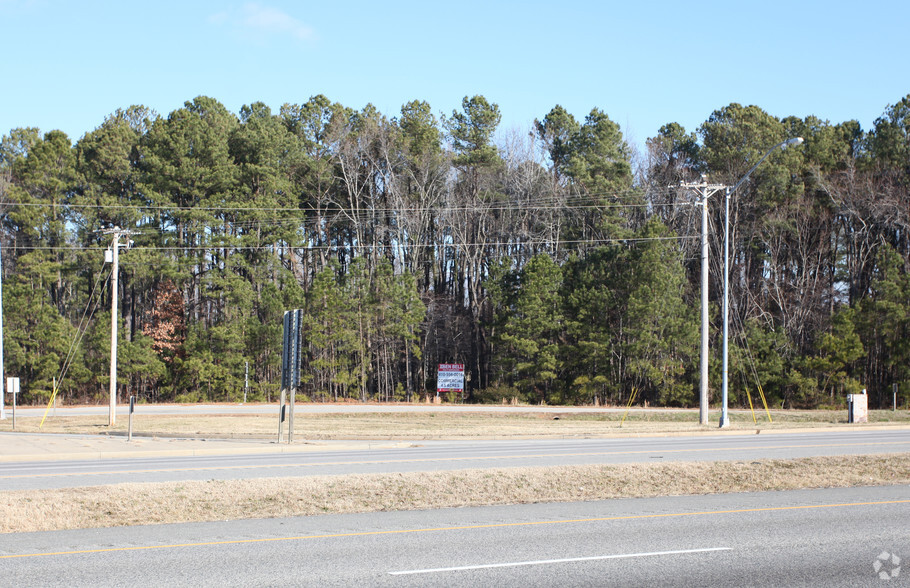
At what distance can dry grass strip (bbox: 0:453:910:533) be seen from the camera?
36.1 feet

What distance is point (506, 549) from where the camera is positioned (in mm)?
8984

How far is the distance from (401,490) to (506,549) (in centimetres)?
404

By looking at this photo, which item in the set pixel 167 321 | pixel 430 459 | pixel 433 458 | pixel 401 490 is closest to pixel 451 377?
pixel 167 321

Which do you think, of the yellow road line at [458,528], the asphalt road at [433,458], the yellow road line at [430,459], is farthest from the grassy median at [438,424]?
the yellow road line at [458,528]

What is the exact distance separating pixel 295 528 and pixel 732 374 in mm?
43351

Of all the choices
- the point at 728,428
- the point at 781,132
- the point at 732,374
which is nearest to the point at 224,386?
the point at 732,374

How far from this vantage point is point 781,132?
56.7 m

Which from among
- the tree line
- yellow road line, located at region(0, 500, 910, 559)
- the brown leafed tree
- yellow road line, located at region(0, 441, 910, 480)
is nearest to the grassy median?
yellow road line, located at region(0, 441, 910, 480)

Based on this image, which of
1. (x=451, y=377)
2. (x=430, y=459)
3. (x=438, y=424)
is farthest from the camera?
(x=451, y=377)

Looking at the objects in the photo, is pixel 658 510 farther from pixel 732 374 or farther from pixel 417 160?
pixel 417 160

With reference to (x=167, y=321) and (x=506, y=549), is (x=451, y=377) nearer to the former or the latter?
(x=167, y=321)

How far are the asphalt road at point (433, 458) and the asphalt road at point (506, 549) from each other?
510cm

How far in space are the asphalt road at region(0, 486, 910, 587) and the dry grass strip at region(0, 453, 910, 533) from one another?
566 millimetres

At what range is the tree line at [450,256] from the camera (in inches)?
2018
